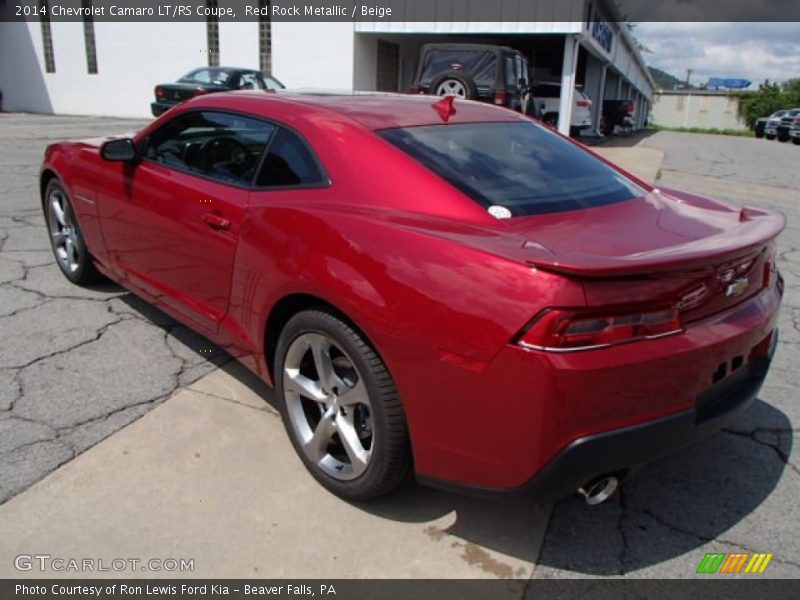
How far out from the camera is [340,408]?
2.57 meters

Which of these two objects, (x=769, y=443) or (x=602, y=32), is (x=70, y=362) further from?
(x=602, y=32)

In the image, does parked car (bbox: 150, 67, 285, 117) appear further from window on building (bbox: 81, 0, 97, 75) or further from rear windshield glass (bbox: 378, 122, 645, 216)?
rear windshield glass (bbox: 378, 122, 645, 216)

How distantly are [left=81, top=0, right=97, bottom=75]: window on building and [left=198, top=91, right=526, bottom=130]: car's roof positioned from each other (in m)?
25.6

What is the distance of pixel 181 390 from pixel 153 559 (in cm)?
121

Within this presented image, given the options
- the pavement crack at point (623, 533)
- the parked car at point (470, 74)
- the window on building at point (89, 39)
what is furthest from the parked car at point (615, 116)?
the pavement crack at point (623, 533)

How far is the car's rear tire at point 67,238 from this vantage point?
448 centimetres

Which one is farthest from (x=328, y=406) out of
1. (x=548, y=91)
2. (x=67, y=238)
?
(x=548, y=91)

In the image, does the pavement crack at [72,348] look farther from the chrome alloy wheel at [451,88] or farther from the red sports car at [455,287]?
the chrome alloy wheel at [451,88]

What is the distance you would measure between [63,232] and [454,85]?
35.2 feet

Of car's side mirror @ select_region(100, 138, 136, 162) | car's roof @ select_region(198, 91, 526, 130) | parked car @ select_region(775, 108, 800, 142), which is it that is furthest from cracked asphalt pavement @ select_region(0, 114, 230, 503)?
parked car @ select_region(775, 108, 800, 142)

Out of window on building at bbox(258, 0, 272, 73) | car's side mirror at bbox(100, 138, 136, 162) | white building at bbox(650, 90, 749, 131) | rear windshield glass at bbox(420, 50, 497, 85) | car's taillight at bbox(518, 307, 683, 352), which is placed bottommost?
white building at bbox(650, 90, 749, 131)

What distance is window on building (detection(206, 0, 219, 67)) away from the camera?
73.8 ft

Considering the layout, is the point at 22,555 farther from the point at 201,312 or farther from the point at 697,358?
the point at 697,358

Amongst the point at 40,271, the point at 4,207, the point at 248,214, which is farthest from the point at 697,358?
the point at 4,207
